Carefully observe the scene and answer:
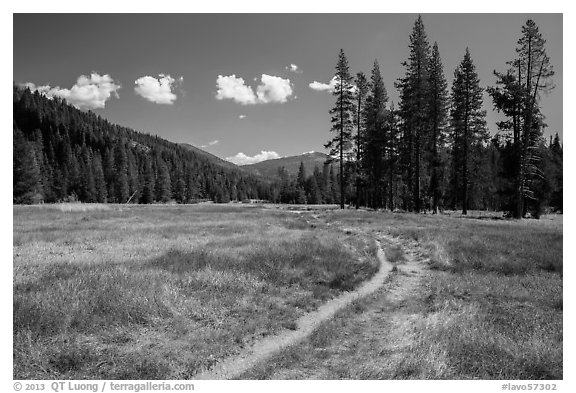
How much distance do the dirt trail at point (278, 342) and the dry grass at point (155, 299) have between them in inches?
8.1

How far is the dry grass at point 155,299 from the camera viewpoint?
5.79 m

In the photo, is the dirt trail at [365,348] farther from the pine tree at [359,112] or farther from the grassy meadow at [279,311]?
the pine tree at [359,112]

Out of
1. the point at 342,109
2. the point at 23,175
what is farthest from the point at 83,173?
the point at 342,109

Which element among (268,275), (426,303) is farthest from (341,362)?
(268,275)

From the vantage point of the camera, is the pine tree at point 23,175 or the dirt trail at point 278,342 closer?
the dirt trail at point 278,342

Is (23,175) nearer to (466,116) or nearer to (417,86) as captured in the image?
(417,86)

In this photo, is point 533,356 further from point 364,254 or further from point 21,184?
point 21,184

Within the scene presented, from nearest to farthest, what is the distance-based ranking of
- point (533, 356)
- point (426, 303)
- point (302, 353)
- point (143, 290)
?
point (533, 356)
point (302, 353)
point (143, 290)
point (426, 303)

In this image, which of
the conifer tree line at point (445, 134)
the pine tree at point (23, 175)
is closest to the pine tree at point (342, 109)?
the conifer tree line at point (445, 134)

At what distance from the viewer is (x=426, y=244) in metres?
16.7

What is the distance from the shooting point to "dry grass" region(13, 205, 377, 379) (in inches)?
228

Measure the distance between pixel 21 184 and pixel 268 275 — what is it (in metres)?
69.4

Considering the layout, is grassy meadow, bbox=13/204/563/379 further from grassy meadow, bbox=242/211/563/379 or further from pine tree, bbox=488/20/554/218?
pine tree, bbox=488/20/554/218
